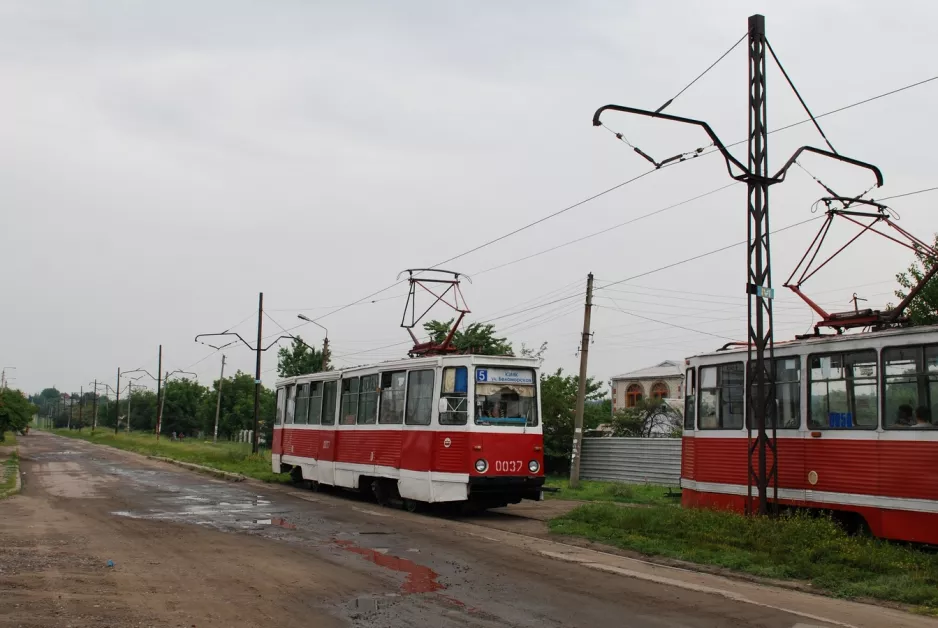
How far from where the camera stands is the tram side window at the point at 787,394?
13633 millimetres

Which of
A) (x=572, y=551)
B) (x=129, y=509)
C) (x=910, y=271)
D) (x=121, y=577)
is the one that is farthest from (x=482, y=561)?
(x=910, y=271)

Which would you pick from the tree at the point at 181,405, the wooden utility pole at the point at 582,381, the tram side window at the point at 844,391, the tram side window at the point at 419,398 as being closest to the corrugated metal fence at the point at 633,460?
the wooden utility pole at the point at 582,381

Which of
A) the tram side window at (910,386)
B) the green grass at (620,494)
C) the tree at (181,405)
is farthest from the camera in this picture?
the tree at (181,405)

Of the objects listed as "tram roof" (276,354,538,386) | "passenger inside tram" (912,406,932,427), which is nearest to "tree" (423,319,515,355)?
"tram roof" (276,354,538,386)

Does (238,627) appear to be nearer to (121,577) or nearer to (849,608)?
(121,577)

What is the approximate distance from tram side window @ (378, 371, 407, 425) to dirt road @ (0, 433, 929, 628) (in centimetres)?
277

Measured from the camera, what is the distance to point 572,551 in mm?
12461

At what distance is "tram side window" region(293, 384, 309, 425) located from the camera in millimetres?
24719

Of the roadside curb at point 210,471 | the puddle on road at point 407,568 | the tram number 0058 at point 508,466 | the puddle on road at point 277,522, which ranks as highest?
the tram number 0058 at point 508,466

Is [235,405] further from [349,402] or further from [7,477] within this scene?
[349,402]

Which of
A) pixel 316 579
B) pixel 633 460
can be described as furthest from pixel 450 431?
pixel 633 460

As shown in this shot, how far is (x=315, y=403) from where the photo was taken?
78.8ft

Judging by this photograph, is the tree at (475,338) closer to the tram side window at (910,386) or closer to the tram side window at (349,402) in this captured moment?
the tram side window at (349,402)

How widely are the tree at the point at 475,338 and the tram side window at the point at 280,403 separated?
620 cm
